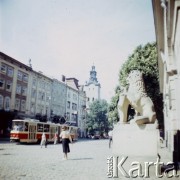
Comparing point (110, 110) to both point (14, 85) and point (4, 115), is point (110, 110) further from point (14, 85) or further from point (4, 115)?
point (14, 85)

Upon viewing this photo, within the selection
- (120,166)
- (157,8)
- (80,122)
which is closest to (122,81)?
(157,8)

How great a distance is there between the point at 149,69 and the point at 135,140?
17.6 meters

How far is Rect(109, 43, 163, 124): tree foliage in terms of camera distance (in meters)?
21.8

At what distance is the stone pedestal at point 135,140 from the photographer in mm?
5285

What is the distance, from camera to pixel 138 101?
598 cm

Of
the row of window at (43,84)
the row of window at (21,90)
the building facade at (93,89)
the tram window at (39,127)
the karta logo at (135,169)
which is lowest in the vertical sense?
the karta logo at (135,169)

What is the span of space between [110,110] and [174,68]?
16.6 meters

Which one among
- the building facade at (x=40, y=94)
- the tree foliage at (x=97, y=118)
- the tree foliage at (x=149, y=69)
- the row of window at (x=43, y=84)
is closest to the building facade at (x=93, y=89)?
the tree foliage at (x=97, y=118)

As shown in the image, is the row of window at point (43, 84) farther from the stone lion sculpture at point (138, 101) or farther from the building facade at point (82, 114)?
the stone lion sculpture at point (138, 101)

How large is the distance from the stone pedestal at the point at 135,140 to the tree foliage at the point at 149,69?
1573 centimetres

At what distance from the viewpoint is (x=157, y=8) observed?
35.5ft

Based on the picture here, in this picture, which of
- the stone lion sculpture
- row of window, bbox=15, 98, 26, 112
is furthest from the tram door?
the stone lion sculpture

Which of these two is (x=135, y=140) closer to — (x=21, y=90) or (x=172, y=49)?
(x=172, y=49)

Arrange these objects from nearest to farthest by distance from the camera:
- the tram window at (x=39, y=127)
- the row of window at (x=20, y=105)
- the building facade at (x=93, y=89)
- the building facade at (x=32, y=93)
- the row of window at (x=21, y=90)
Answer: the tram window at (x=39, y=127) < the building facade at (x=32, y=93) < the row of window at (x=20, y=105) < the row of window at (x=21, y=90) < the building facade at (x=93, y=89)
